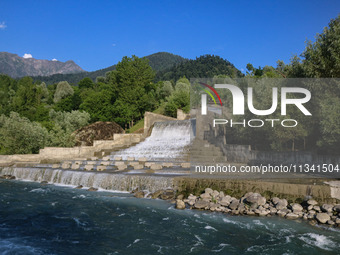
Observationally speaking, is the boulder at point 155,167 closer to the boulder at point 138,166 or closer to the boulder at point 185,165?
the boulder at point 138,166

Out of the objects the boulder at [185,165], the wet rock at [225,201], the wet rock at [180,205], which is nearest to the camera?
the wet rock at [225,201]

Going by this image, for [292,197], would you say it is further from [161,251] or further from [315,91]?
[315,91]

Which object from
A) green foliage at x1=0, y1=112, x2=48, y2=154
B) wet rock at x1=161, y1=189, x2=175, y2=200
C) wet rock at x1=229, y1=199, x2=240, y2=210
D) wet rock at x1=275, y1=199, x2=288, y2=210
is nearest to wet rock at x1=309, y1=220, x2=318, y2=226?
wet rock at x1=275, y1=199, x2=288, y2=210

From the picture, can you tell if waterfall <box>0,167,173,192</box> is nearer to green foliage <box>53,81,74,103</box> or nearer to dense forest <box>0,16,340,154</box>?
dense forest <box>0,16,340,154</box>

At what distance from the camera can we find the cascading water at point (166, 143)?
29.2m

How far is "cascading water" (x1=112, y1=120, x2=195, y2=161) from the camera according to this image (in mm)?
29188

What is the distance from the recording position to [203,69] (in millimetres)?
145750

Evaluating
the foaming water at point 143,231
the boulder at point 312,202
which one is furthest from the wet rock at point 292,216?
the boulder at point 312,202

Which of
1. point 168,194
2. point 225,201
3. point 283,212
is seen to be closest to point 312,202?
point 283,212

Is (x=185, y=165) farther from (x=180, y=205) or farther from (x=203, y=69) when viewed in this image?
(x=203, y=69)

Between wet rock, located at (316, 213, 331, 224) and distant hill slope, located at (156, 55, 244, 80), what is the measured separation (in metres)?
122

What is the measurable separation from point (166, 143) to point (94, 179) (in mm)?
13329

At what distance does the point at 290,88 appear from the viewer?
75.4 feet

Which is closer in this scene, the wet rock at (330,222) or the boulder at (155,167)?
the wet rock at (330,222)
